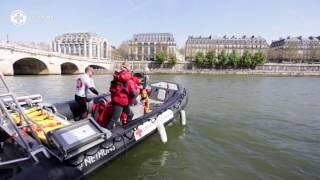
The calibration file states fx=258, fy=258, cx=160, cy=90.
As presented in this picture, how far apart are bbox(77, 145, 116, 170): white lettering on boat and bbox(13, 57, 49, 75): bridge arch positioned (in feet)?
147

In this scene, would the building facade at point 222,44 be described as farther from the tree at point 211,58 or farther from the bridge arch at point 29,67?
the bridge arch at point 29,67

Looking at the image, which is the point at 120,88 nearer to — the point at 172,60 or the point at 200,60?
the point at 200,60

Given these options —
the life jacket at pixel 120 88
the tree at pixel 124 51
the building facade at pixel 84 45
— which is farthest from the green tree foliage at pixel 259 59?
the building facade at pixel 84 45

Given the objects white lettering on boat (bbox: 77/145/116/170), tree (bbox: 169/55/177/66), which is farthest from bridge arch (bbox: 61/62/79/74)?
white lettering on boat (bbox: 77/145/116/170)

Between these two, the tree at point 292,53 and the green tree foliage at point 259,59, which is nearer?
the green tree foliage at point 259,59

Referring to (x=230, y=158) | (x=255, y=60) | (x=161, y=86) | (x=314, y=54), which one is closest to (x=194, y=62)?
(x=255, y=60)

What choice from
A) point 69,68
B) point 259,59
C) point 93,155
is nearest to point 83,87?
point 93,155

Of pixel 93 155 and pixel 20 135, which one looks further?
pixel 93 155

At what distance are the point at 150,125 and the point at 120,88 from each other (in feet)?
5.04

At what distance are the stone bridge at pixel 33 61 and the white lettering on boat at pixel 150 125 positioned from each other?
31974 millimetres

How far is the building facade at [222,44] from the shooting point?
10756 centimetres

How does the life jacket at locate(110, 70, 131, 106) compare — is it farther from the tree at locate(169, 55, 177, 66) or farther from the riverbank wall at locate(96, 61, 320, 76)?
the tree at locate(169, 55, 177, 66)

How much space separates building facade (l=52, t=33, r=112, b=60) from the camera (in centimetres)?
12862

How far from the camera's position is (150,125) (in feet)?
20.8
